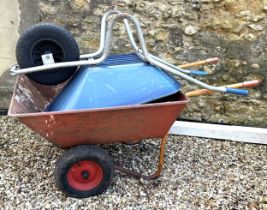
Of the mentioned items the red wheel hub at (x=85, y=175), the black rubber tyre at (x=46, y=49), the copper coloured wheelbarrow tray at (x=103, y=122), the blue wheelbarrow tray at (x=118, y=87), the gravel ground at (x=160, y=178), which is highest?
the black rubber tyre at (x=46, y=49)

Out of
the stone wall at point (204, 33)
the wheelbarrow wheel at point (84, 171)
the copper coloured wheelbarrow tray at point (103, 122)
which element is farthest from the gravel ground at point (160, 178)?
the stone wall at point (204, 33)

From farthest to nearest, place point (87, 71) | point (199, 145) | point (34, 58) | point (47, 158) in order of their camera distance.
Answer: point (199, 145) → point (47, 158) → point (34, 58) → point (87, 71)

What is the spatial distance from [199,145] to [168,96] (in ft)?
3.37

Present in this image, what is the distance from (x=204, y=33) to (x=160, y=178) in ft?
5.26

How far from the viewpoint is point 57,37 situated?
272cm

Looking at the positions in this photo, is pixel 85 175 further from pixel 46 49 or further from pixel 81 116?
pixel 46 49

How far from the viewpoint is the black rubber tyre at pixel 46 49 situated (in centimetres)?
269

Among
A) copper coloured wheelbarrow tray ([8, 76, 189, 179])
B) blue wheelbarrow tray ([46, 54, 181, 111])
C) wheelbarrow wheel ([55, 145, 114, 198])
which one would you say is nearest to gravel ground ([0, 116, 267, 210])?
wheelbarrow wheel ([55, 145, 114, 198])

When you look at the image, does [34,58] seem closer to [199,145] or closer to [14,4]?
[14,4]

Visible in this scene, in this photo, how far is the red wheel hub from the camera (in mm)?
2650

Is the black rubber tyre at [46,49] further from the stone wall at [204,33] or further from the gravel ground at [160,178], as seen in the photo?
the stone wall at [204,33]

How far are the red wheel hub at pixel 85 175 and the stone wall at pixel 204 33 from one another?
1611 millimetres

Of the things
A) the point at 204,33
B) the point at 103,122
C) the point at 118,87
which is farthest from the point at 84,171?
the point at 204,33

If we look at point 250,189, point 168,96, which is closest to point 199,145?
point 250,189
